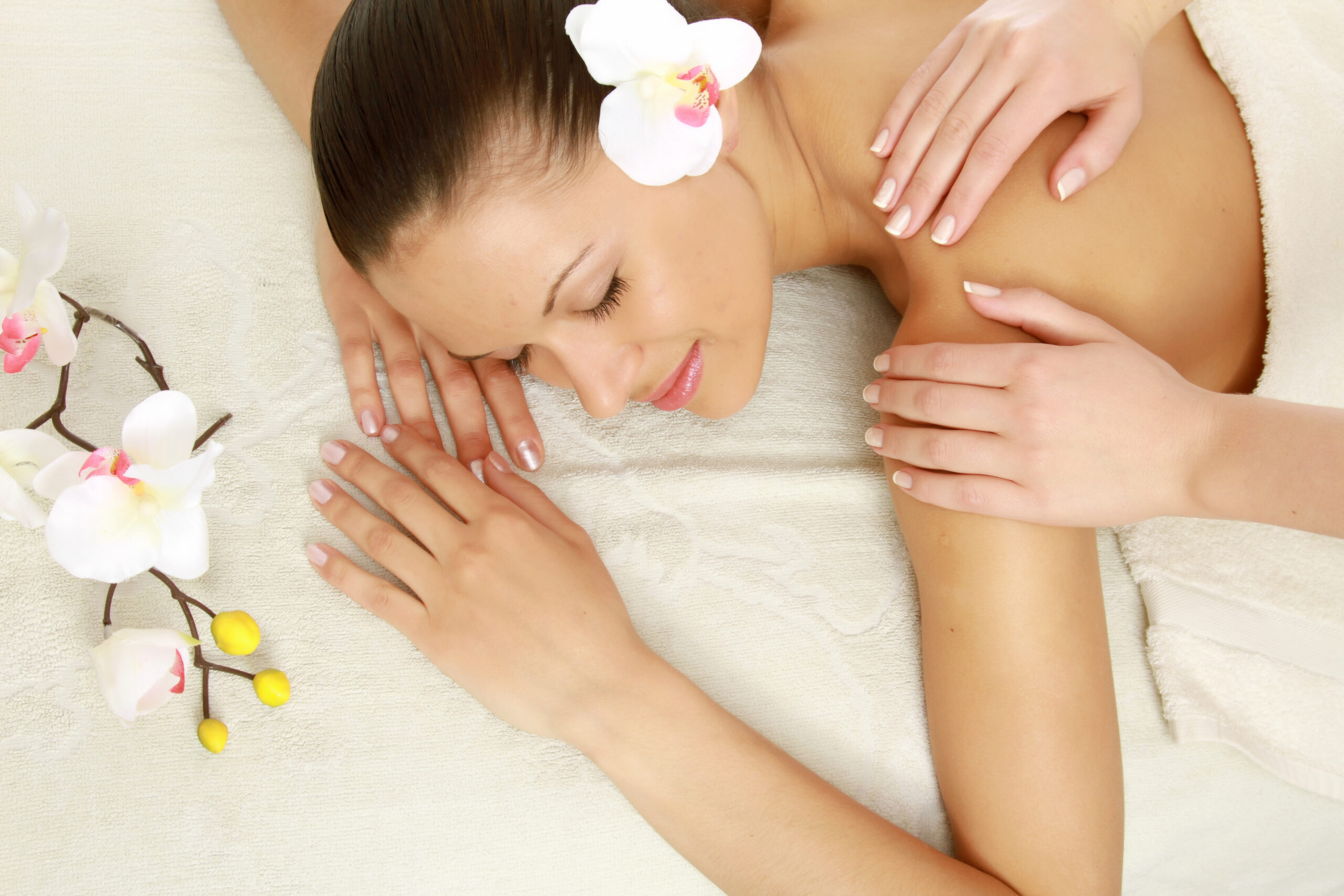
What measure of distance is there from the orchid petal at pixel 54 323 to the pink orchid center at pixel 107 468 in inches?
6.8

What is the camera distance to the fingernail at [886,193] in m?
0.98

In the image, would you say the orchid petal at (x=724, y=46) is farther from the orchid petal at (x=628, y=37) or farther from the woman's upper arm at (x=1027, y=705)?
the woman's upper arm at (x=1027, y=705)

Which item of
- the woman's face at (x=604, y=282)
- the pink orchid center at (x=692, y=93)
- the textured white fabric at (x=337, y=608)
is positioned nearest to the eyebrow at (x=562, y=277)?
the woman's face at (x=604, y=282)

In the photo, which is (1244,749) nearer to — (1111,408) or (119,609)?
(1111,408)

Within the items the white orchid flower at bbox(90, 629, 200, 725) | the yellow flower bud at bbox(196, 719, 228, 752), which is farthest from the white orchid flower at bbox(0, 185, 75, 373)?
the yellow flower bud at bbox(196, 719, 228, 752)

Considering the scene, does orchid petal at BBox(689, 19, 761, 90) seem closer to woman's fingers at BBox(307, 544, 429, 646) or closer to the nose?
the nose

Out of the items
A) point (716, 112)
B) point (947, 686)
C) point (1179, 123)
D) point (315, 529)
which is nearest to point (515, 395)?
point (315, 529)

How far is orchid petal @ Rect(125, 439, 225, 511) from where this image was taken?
0.68 meters

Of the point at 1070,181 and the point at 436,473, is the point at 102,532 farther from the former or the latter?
the point at 1070,181

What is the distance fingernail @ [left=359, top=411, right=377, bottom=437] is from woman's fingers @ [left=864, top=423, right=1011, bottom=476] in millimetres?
550

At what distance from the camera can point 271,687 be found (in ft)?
2.81

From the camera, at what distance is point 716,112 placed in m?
0.85

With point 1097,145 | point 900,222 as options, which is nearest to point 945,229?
point 900,222

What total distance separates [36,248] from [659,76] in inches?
20.4
